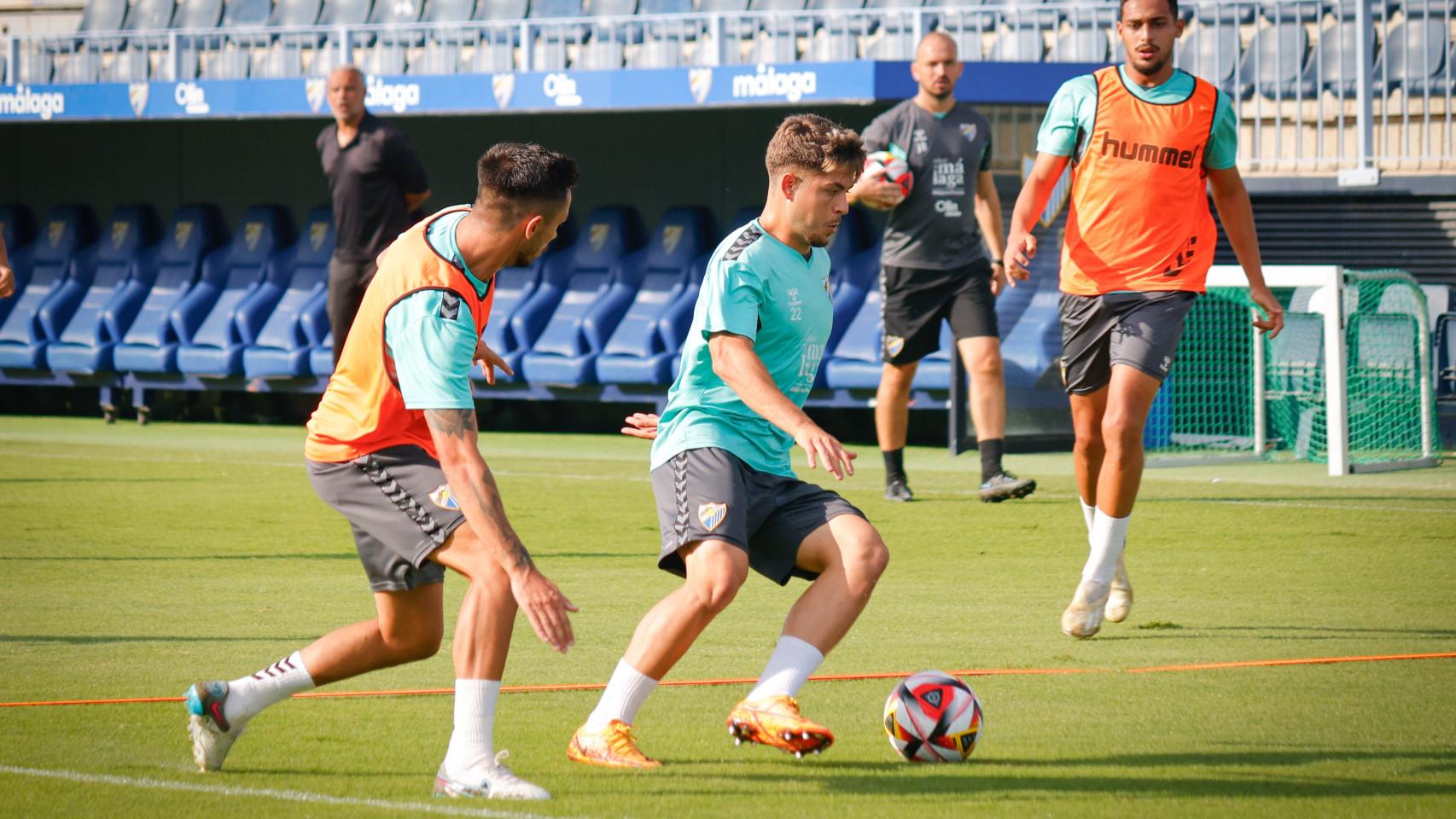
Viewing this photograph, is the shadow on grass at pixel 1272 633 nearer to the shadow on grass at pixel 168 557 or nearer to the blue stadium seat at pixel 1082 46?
the shadow on grass at pixel 168 557

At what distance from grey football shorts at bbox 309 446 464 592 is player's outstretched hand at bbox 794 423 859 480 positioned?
0.80 metres

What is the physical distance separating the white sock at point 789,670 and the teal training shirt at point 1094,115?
2788mm

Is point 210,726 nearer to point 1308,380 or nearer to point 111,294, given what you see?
point 1308,380

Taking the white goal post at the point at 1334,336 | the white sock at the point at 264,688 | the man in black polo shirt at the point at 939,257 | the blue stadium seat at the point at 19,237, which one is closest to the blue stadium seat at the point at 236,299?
the blue stadium seat at the point at 19,237

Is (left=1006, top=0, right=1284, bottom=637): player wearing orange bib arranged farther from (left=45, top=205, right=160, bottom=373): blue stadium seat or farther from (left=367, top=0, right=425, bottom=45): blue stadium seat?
(left=367, top=0, right=425, bottom=45): blue stadium seat

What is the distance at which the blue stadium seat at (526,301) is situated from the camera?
16844mm

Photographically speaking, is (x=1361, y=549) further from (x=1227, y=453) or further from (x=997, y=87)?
(x=997, y=87)

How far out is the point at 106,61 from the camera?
22.7 metres

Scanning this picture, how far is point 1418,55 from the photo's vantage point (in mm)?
16391

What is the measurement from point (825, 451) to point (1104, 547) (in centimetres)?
243

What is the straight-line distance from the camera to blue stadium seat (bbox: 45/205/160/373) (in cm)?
1841

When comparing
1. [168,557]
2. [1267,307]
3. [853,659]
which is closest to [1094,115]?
[1267,307]

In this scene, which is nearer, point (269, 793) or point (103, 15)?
point (269, 793)

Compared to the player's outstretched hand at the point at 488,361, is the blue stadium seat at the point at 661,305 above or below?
below
